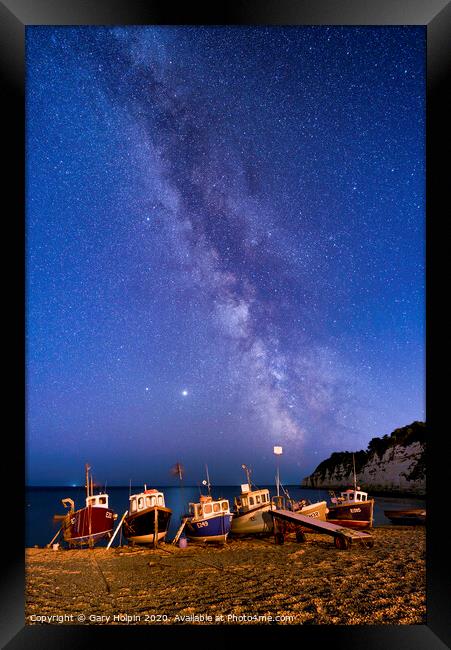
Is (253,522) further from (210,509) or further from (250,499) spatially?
(210,509)

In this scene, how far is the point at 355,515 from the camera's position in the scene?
943 centimetres

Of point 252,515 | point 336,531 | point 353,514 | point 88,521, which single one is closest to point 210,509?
point 252,515

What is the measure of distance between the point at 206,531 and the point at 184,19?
8.18m

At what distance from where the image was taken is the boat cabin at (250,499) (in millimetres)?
9172

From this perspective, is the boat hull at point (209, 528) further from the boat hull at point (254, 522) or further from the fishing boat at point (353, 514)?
the fishing boat at point (353, 514)

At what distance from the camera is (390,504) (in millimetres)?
13383

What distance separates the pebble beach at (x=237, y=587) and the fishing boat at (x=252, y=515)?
96.0 inches

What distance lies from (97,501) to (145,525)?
2345 mm

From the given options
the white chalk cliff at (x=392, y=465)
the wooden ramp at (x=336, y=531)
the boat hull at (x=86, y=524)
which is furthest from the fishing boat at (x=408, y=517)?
the boat hull at (x=86, y=524)

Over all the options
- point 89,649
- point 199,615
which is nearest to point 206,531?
point 199,615

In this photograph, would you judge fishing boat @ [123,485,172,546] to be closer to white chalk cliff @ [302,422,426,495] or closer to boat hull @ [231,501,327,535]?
boat hull @ [231,501,327,535]

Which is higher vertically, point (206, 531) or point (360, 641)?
point (360, 641)

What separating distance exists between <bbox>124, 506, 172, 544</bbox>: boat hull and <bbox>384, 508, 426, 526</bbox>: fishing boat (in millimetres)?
5603

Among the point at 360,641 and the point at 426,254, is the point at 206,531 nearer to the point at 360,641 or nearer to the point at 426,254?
the point at 360,641
